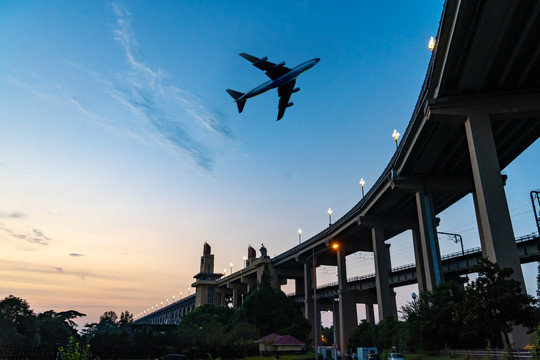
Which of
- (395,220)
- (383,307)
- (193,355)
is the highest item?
(395,220)

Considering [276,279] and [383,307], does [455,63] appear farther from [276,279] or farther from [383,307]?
[276,279]

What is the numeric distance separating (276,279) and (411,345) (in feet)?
222

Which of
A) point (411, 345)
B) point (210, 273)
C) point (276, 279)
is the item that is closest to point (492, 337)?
point (411, 345)

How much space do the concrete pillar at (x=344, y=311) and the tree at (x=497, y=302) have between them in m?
49.9

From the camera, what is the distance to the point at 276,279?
109 m

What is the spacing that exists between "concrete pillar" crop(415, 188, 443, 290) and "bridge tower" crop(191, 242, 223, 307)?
10707cm

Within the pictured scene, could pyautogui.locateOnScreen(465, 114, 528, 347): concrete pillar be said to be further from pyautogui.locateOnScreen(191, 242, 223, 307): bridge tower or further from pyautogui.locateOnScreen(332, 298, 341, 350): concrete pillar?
pyautogui.locateOnScreen(191, 242, 223, 307): bridge tower

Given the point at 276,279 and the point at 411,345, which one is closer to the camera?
the point at 411,345

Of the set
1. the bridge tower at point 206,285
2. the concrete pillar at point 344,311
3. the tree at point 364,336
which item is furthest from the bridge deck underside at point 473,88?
the bridge tower at point 206,285

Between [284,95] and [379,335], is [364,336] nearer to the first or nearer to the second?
[379,335]

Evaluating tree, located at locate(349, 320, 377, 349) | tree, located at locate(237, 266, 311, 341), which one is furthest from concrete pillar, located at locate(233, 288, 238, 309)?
tree, located at locate(349, 320, 377, 349)

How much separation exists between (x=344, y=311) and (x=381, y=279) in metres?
18.7

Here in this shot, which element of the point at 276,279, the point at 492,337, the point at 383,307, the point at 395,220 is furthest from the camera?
the point at 276,279

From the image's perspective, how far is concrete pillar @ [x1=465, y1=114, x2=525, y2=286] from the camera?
3128cm
